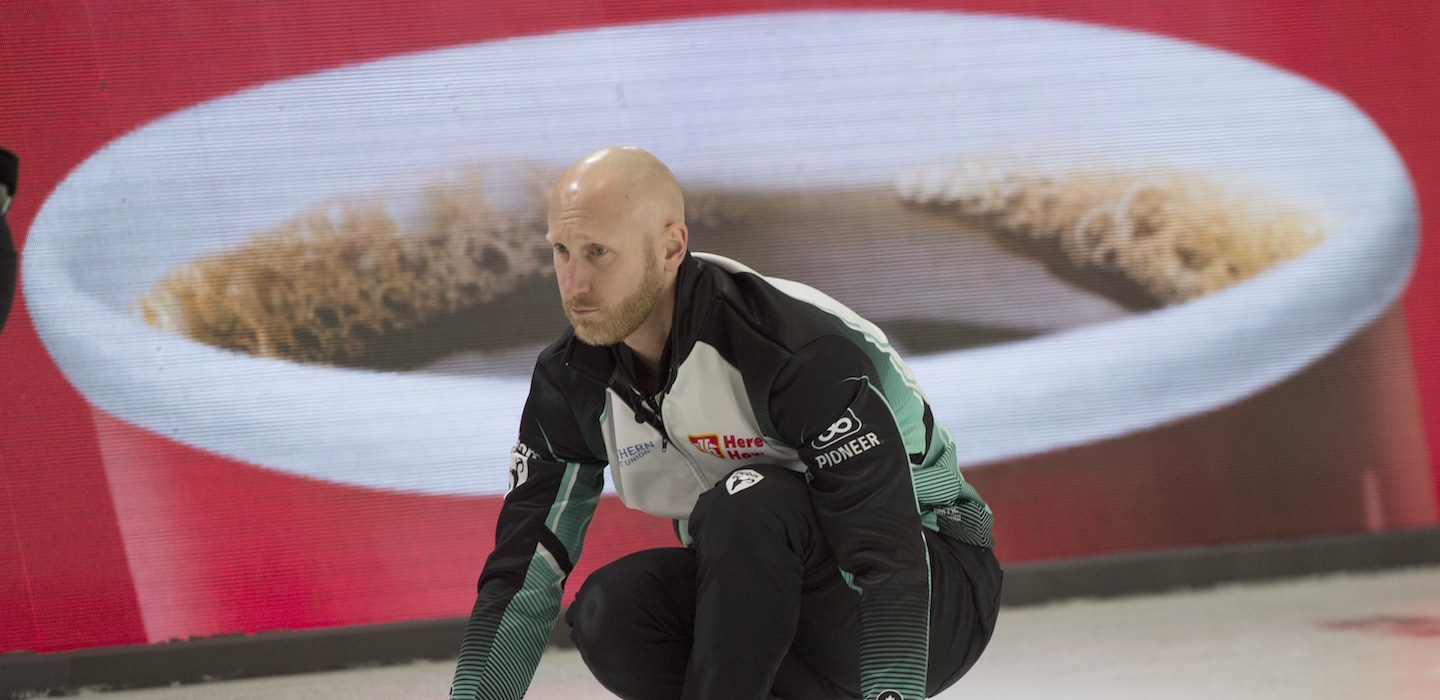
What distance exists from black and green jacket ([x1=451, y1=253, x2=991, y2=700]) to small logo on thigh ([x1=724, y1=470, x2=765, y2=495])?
0.05 m

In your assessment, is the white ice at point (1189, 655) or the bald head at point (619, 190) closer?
the bald head at point (619, 190)

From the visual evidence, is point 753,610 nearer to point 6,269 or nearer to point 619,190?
point 619,190

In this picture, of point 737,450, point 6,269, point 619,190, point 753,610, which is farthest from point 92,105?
point 753,610

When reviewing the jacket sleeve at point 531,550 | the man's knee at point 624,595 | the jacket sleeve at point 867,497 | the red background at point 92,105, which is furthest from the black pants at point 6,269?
the red background at point 92,105

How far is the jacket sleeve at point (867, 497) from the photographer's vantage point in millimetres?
1265

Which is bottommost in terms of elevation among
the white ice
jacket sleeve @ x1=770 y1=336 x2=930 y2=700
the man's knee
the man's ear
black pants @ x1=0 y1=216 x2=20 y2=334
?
the white ice

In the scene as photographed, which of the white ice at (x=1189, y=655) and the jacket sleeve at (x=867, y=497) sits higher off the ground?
the jacket sleeve at (x=867, y=497)

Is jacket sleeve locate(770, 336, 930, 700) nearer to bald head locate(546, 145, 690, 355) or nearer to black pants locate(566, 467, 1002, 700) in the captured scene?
black pants locate(566, 467, 1002, 700)

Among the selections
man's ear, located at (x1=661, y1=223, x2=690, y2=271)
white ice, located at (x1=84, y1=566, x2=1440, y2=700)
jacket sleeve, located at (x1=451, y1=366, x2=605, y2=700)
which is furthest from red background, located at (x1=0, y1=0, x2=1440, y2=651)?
man's ear, located at (x1=661, y1=223, x2=690, y2=271)

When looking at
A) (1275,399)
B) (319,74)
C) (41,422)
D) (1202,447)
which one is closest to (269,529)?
(41,422)

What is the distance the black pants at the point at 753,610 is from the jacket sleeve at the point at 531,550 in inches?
2.3

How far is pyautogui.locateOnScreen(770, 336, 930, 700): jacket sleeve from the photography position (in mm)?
1265

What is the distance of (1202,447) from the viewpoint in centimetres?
297

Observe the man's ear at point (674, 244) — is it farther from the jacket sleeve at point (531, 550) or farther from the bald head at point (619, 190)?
the jacket sleeve at point (531, 550)
